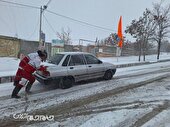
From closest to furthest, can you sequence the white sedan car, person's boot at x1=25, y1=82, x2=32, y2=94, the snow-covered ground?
the snow-covered ground < person's boot at x1=25, y1=82, x2=32, y2=94 < the white sedan car

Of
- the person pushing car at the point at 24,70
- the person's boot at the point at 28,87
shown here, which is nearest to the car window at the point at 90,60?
the person pushing car at the point at 24,70

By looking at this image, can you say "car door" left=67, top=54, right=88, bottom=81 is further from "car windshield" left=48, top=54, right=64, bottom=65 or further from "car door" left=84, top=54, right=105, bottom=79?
"car windshield" left=48, top=54, right=64, bottom=65

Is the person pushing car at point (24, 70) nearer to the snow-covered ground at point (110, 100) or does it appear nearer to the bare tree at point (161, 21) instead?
the snow-covered ground at point (110, 100)

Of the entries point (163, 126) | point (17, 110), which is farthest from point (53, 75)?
point (163, 126)

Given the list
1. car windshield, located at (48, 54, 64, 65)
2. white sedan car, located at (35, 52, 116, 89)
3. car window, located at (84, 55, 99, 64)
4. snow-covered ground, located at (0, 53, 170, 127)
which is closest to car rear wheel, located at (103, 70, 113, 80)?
white sedan car, located at (35, 52, 116, 89)

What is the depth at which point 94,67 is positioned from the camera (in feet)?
30.3

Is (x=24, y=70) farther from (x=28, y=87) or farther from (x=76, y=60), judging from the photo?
(x=76, y=60)

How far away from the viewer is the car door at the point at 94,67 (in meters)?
9.07

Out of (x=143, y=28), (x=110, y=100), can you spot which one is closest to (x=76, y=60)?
(x=110, y=100)

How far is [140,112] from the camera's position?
528 centimetres

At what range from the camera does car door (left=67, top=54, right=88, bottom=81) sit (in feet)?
27.0

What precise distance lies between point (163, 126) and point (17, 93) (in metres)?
4.66

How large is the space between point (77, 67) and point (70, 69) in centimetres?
41

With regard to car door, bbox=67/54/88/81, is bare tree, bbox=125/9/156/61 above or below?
above
